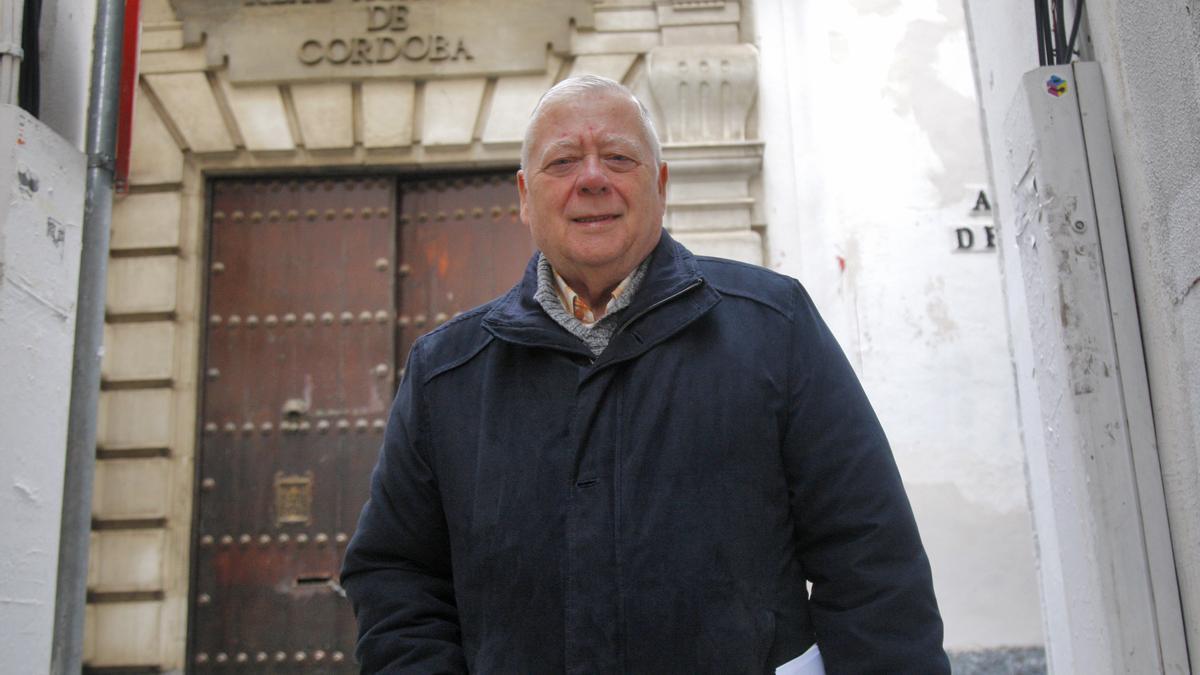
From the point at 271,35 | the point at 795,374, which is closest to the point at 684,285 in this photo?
the point at 795,374

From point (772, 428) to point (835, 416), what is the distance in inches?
4.1

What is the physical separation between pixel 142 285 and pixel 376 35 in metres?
1.88

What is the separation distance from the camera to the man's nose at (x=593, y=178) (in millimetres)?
1772

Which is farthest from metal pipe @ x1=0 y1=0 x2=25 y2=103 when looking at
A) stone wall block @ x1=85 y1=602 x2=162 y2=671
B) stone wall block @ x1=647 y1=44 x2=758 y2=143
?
stone wall block @ x1=647 y1=44 x2=758 y2=143

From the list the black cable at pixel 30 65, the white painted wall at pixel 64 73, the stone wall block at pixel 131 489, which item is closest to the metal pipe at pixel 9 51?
the black cable at pixel 30 65

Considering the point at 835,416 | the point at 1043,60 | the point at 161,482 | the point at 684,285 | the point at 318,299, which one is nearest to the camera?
the point at 835,416

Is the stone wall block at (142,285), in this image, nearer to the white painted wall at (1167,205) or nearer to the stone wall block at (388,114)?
the stone wall block at (388,114)

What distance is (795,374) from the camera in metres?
1.65

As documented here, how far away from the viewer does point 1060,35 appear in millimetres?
2438

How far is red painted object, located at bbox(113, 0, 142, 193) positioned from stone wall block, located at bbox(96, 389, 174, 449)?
7.02 feet

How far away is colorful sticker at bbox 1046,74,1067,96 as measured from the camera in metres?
2.29

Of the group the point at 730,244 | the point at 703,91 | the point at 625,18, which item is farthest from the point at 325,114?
the point at 730,244

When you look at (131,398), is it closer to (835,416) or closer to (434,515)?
(434,515)

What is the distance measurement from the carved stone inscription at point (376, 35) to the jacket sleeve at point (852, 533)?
4214mm
